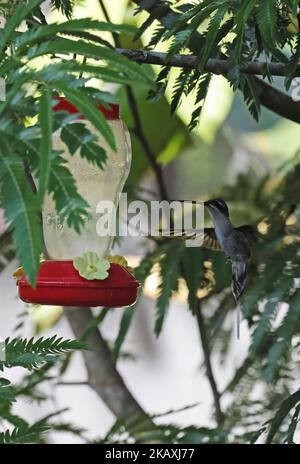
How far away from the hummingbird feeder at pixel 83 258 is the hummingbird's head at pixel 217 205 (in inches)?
7.6

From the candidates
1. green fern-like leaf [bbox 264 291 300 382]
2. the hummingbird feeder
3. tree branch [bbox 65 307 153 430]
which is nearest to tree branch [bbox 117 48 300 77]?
the hummingbird feeder

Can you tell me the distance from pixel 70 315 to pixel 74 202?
1976 mm

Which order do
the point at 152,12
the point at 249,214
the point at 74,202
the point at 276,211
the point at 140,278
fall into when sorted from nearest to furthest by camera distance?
1. the point at 74,202
2. the point at 152,12
3. the point at 140,278
4. the point at 276,211
5. the point at 249,214

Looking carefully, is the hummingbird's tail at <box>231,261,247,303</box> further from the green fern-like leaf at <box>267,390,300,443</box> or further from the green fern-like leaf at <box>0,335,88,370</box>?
the green fern-like leaf at <box>0,335,88,370</box>

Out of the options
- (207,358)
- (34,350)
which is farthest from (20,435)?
(207,358)

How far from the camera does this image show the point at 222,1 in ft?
5.14

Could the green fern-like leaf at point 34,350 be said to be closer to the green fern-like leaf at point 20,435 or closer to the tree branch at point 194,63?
the green fern-like leaf at point 20,435

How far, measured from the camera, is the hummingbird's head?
79.8 inches

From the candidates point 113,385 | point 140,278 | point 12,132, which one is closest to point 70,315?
point 113,385

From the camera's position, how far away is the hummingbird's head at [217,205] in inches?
79.8

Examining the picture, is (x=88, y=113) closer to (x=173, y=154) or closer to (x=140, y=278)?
(x=140, y=278)

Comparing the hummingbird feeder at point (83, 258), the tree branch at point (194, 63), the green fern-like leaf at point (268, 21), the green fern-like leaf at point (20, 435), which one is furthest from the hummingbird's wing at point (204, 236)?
the green fern-like leaf at point (268, 21)

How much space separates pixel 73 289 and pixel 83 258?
6 centimetres

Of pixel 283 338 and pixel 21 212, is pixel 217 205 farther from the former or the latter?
pixel 21 212
